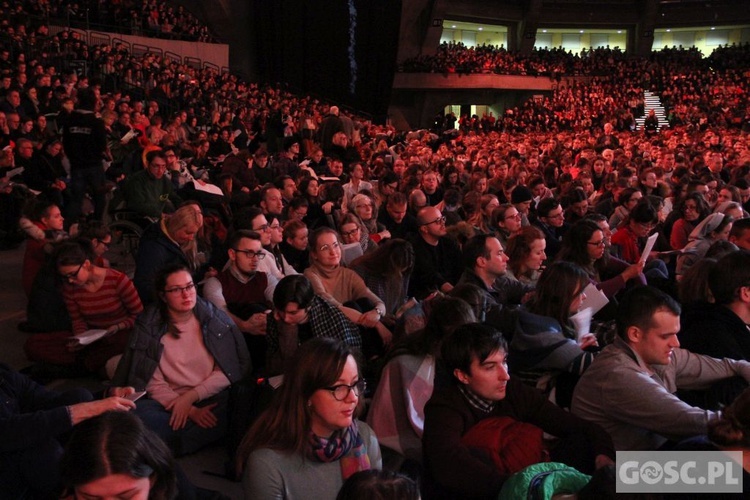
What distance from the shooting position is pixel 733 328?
3.33m

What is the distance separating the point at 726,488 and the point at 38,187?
24.8 ft

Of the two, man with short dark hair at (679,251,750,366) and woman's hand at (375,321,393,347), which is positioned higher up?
man with short dark hair at (679,251,750,366)

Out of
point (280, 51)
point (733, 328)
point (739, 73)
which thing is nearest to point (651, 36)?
point (739, 73)

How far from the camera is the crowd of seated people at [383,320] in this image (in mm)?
2553

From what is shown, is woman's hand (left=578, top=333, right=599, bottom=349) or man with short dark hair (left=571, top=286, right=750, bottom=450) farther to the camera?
woman's hand (left=578, top=333, right=599, bottom=349)

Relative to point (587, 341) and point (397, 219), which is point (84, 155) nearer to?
point (397, 219)

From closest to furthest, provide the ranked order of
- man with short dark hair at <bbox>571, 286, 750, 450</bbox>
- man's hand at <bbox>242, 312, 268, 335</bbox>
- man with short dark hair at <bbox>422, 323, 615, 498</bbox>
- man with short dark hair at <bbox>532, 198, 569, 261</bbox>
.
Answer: man with short dark hair at <bbox>422, 323, 615, 498</bbox> → man with short dark hair at <bbox>571, 286, 750, 450</bbox> → man's hand at <bbox>242, 312, 268, 335</bbox> → man with short dark hair at <bbox>532, 198, 569, 261</bbox>

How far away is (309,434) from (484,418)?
714 mm

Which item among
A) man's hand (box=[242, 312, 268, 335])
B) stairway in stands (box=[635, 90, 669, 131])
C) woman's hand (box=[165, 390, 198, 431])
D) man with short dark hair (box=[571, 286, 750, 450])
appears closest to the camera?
man with short dark hair (box=[571, 286, 750, 450])

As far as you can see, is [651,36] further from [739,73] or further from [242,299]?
[242,299]

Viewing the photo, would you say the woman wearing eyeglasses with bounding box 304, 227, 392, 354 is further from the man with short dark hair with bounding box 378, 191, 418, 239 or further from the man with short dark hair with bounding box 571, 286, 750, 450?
the man with short dark hair with bounding box 378, 191, 418, 239

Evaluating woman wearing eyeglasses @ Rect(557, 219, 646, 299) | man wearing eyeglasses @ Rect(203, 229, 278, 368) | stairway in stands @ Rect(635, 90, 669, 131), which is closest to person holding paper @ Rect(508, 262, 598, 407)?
woman wearing eyeglasses @ Rect(557, 219, 646, 299)

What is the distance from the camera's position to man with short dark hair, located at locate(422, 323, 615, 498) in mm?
2527

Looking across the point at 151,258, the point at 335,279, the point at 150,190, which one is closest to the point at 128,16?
the point at 150,190
